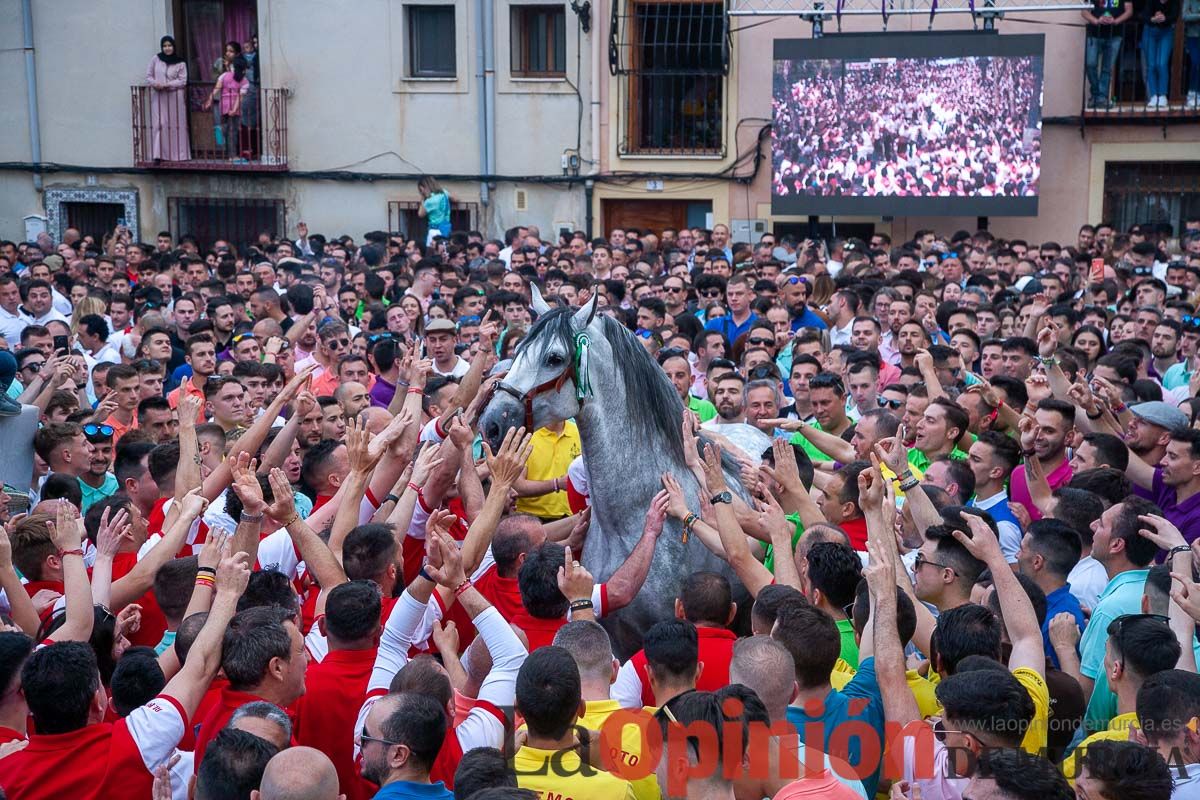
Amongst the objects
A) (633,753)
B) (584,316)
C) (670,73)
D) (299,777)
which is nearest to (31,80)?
(670,73)

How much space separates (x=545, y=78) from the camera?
2273cm

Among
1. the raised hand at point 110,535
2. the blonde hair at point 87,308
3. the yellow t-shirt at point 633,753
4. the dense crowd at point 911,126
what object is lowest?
the yellow t-shirt at point 633,753

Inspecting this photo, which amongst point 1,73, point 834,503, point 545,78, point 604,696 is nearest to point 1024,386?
point 834,503

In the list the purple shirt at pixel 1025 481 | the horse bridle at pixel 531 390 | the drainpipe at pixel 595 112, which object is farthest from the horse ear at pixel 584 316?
the drainpipe at pixel 595 112

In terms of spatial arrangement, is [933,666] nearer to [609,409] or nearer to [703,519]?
[703,519]

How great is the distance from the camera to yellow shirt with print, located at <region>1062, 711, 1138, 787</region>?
4016mm

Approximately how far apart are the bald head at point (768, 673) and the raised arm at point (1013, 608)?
0.88 meters

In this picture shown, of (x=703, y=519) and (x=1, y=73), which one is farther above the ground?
(x=1, y=73)

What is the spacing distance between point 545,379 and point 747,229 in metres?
16.3

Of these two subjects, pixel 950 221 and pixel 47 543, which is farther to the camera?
pixel 950 221

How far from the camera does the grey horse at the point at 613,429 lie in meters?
6.42

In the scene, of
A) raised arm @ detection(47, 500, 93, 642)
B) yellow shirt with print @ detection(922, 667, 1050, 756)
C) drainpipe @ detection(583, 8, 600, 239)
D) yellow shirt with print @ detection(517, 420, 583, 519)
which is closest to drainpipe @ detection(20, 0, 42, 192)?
drainpipe @ detection(583, 8, 600, 239)

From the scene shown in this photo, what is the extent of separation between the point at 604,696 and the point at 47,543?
9.24 feet

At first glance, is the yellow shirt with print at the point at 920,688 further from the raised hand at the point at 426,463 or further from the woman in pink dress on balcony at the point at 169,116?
the woman in pink dress on balcony at the point at 169,116
